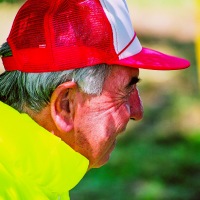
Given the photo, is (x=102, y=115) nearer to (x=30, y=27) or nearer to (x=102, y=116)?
(x=102, y=116)

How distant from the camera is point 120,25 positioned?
3.23m

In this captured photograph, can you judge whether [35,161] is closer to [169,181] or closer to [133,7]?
[169,181]

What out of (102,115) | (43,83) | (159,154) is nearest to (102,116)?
(102,115)

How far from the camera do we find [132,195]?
6.31 meters

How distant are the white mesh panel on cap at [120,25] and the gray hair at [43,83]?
92mm

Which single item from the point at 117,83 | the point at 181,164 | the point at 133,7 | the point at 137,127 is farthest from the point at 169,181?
the point at 117,83

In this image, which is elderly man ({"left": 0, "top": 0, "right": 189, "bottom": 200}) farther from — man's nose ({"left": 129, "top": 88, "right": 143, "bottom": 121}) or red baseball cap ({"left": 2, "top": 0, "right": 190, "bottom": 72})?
man's nose ({"left": 129, "top": 88, "right": 143, "bottom": 121})

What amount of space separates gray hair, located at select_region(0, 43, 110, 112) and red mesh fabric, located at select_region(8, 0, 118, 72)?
1.1 inches

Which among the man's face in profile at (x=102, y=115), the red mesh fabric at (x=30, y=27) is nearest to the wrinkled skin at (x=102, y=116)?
the man's face in profile at (x=102, y=115)

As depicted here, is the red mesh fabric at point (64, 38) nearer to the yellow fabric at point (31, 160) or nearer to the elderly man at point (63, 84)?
the elderly man at point (63, 84)

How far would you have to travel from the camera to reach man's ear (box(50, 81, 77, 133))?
10.4 feet

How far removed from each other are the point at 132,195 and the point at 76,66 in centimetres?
328

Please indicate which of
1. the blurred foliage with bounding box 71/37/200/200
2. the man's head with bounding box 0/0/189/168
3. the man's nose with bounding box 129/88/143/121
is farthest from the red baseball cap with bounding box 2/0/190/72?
the blurred foliage with bounding box 71/37/200/200

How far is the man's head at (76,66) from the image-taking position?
124 inches
